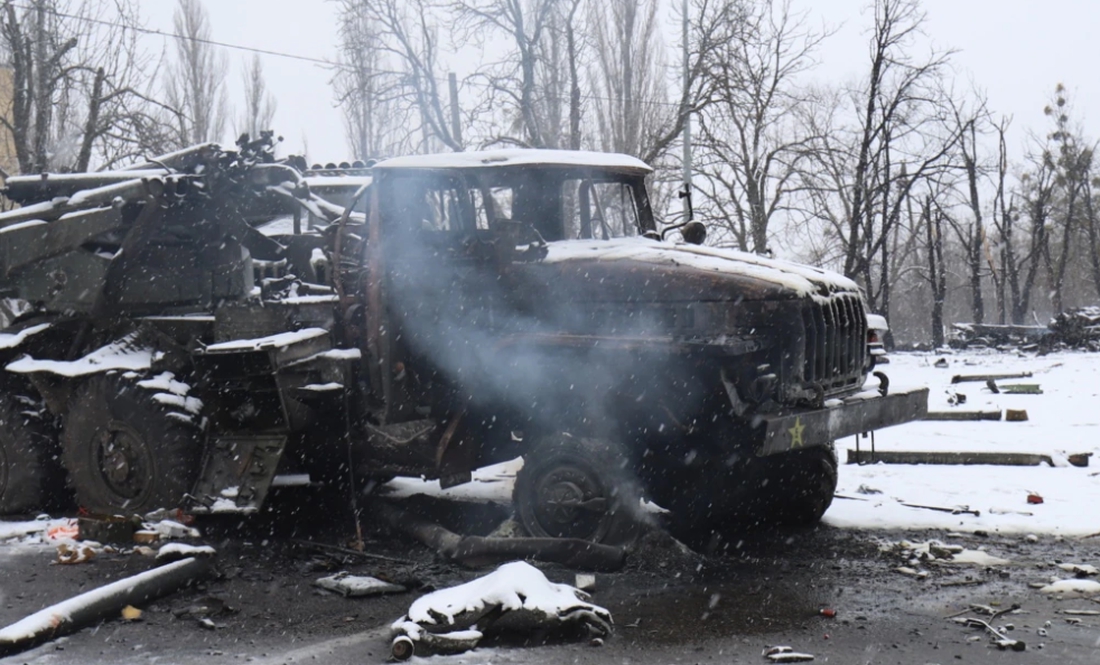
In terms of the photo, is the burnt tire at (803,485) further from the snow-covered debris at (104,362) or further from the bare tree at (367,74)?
the bare tree at (367,74)

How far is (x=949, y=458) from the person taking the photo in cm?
941

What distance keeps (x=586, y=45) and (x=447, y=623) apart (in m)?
21.8

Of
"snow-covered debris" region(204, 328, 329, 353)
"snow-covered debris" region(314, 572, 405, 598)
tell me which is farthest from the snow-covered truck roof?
"snow-covered debris" region(314, 572, 405, 598)

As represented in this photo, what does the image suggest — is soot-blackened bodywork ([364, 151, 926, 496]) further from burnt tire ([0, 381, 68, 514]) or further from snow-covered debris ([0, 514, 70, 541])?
burnt tire ([0, 381, 68, 514])

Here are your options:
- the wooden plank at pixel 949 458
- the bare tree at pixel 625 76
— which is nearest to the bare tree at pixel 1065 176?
the bare tree at pixel 625 76

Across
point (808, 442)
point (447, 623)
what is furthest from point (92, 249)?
point (808, 442)

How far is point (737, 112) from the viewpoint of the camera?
2552 cm

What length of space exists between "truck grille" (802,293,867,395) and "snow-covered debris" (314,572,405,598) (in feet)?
8.35

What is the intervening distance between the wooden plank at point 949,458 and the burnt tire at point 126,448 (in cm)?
512

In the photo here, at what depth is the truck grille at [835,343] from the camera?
6.38 metres

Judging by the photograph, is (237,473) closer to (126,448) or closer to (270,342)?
(270,342)

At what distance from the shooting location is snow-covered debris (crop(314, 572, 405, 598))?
20.0 ft

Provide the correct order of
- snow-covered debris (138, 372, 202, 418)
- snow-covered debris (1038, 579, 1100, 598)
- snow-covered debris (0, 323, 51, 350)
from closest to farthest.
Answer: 1. snow-covered debris (1038, 579, 1100, 598)
2. snow-covered debris (138, 372, 202, 418)
3. snow-covered debris (0, 323, 51, 350)

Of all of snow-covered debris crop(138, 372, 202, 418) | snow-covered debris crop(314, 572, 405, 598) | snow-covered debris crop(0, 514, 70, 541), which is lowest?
snow-covered debris crop(314, 572, 405, 598)
